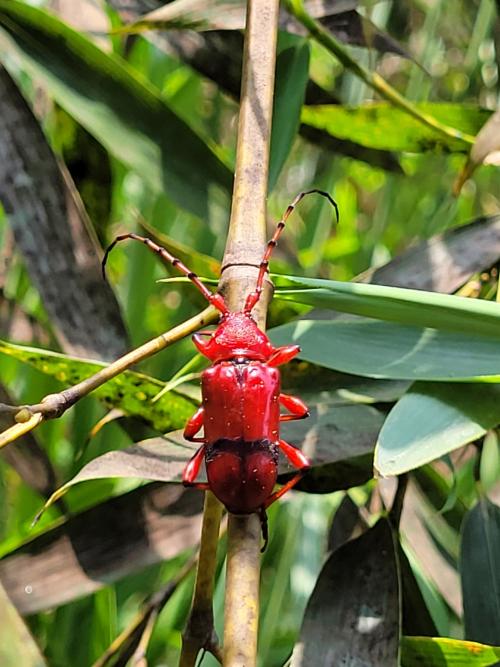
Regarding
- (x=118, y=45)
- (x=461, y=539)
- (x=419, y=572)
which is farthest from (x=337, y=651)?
(x=118, y=45)

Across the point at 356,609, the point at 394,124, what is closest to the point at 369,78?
the point at 394,124

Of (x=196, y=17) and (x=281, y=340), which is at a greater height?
(x=196, y=17)

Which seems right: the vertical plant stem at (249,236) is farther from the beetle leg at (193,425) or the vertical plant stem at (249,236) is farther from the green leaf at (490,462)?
the green leaf at (490,462)

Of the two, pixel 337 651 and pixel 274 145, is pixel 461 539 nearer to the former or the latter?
pixel 337 651

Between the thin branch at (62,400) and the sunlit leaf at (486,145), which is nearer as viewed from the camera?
the thin branch at (62,400)

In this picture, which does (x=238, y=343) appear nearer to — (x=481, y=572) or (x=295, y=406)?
(x=295, y=406)

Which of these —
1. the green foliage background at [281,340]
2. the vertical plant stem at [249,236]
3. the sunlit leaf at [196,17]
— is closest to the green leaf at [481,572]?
the green foliage background at [281,340]
